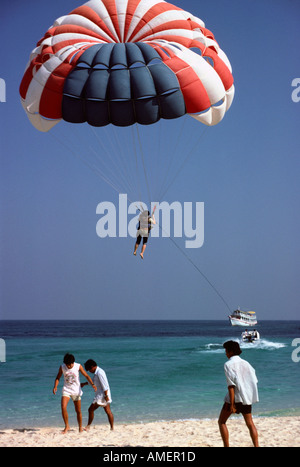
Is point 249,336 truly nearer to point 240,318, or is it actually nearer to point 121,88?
point 240,318

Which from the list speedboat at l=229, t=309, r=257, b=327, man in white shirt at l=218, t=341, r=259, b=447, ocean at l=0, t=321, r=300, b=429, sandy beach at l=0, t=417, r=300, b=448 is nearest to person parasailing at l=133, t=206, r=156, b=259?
sandy beach at l=0, t=417, r=300, b=448

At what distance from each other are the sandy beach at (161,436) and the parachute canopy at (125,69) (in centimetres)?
525

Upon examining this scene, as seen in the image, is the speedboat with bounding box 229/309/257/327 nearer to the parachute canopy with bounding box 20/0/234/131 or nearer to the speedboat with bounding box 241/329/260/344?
the speedboat with bounding box 241/329/260/344

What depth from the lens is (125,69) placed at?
9102 mm

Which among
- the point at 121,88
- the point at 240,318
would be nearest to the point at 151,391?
the point at 121,88

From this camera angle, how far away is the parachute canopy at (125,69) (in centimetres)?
909

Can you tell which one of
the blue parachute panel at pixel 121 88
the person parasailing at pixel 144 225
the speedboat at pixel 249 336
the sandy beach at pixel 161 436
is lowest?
the speedboat at pixel 249 336

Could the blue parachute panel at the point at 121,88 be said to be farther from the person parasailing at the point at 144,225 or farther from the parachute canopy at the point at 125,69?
the person parasailing at the point at 144,225

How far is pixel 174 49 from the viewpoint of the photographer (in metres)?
9.37

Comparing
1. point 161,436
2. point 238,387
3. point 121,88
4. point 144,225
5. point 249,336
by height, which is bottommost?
point 249,336

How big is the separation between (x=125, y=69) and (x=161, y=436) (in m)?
→ 6.03

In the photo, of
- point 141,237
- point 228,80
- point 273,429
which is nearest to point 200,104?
point 228,80

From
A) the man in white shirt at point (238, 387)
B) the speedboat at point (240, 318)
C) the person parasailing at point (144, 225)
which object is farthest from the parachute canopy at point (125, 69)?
the speedboat at point (240, 318)
